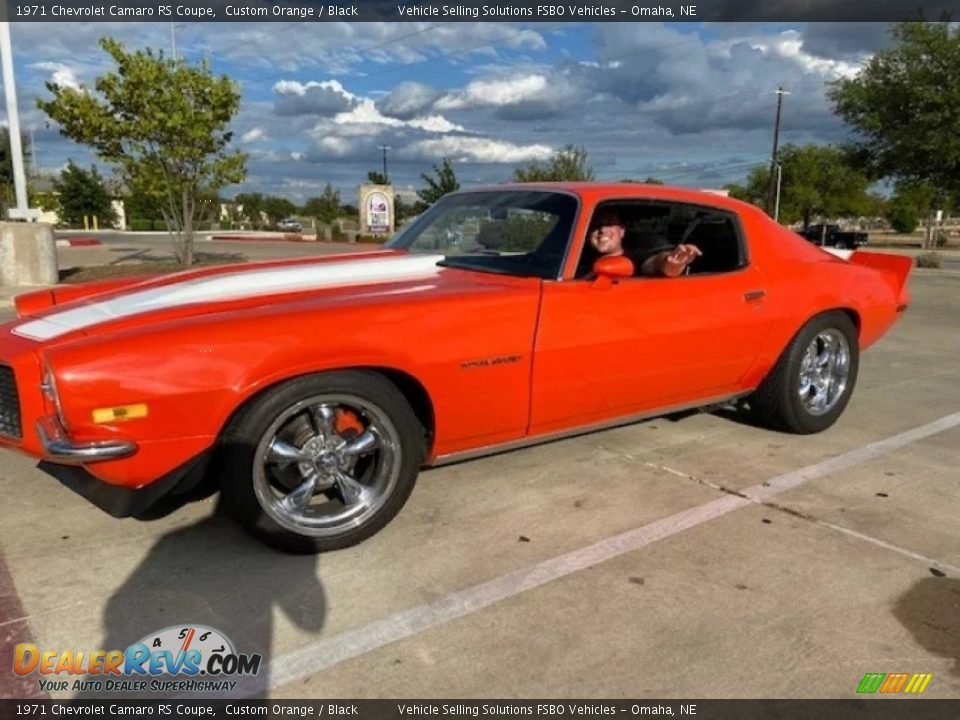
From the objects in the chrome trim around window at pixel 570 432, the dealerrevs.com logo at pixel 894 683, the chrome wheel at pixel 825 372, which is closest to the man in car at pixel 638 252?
the chrome trim around window at pixel 570 432

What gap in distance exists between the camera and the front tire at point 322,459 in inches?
108

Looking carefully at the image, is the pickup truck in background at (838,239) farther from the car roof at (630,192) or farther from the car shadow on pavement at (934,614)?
the car shadow on pavement at (934,614)

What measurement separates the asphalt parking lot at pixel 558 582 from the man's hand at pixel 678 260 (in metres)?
1.04

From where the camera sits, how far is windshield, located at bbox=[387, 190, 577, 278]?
11.8 feet

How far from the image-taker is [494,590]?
2693 millimetres

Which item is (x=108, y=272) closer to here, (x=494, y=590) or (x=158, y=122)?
(x=158, y=122)

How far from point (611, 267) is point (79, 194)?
64766mm

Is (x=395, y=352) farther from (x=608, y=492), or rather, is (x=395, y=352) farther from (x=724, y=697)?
(x=724, y=697)

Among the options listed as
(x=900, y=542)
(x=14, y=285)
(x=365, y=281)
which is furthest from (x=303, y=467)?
(x=14, y=285)

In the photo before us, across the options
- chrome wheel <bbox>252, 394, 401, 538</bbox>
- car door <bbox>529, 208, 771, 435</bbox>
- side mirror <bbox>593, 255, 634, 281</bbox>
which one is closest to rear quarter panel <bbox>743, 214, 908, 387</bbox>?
car door <bbox>529, 208, 771, 435</bbox>

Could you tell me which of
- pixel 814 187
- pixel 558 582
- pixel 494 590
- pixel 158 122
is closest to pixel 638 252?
pixel 558 582

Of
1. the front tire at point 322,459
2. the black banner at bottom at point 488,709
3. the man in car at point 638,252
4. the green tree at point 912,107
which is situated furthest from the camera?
the green tree at point 912,107

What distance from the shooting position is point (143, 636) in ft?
7.82

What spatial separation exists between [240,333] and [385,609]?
1.10 meters
